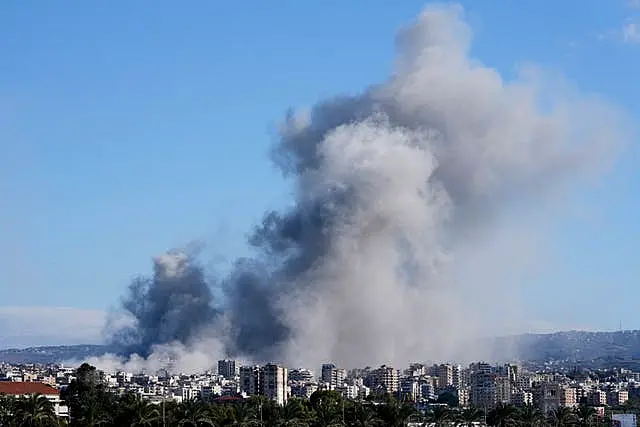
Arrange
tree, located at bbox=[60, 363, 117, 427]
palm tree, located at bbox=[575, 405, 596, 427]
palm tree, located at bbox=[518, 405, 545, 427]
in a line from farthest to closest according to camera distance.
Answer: palm tree, located at bbox=[575, 405, 596, 427] → palm tree, located at bbox=[518, 405, 545, 427] → tree, located at bbox=[60, 363, 117, 427]

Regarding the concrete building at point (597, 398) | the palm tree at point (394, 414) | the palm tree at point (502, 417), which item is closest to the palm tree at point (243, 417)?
the palm tree at point (394, 414)

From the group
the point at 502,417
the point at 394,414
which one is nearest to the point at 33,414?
the point at 394,414

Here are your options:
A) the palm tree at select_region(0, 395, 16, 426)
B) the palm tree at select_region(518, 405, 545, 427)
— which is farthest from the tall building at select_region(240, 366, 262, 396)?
the palm tree at select_region(0, 395, 16, 426)

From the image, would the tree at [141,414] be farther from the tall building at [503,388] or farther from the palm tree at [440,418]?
the tall building at [503,388]

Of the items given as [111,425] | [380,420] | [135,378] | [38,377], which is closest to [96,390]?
[111,425]

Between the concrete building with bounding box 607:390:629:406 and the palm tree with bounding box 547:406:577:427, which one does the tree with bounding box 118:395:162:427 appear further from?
the concrete building with bounding box 607:390:629:406

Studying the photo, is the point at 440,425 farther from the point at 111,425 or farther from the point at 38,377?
the point at 38,377
